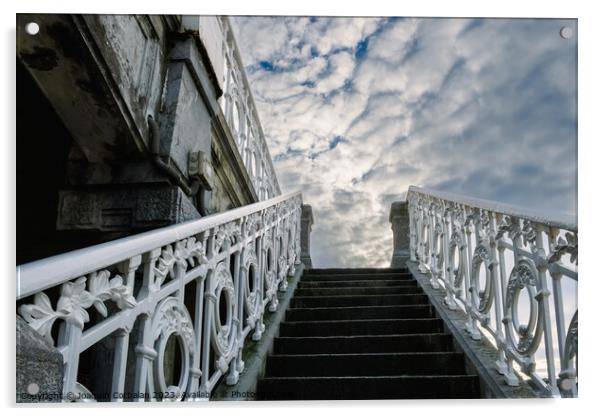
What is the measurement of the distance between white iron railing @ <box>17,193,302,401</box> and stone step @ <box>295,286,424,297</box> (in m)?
1.03

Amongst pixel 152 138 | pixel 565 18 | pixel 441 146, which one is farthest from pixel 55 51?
pixel 565 18

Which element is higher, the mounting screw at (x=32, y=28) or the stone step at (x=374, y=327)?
the mounting screw at (x=32, y=28)

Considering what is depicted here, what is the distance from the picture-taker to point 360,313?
12.3ft

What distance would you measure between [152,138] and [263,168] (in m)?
3.16

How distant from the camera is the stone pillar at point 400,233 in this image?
18.2 ft

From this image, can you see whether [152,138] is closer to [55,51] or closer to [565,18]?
[55,51]

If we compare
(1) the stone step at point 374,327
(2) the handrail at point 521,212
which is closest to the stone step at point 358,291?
(1) the stone step at point 374,327

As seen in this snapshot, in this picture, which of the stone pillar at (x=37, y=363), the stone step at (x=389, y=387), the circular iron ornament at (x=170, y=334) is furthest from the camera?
the stone step at (x=389, y=387)

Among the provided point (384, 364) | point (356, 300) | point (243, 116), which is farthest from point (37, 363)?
point (243, 116)

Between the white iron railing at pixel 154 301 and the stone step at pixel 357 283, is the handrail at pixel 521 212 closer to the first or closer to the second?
the white iron railing at pixel 154 301

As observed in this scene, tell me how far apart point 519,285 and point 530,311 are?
15cm

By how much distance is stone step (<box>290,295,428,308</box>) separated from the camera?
4.03 meters

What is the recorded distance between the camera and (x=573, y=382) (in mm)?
2035

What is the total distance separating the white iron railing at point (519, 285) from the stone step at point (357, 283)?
3.79 ft
